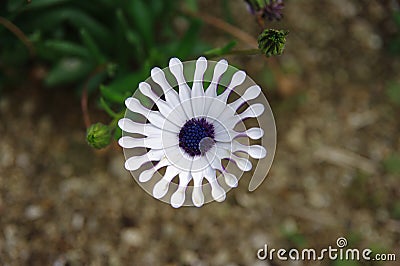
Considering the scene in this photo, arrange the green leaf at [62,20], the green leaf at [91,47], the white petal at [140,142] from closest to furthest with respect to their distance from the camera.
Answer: the white petal at [140,142]
the green leaf at [91,47]
the green leaf at [62,20]

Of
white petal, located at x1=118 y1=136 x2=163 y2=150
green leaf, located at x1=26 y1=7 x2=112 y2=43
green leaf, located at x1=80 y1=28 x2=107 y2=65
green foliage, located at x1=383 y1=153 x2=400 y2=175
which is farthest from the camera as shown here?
green foliage, located at x1=383 y1=153 x2=400 y2=175

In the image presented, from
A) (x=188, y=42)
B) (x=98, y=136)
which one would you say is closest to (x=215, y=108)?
(x=98, y=136)

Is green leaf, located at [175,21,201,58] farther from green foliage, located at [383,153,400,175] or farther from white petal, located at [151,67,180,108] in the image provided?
green foliage, located at [383,153,400,175]

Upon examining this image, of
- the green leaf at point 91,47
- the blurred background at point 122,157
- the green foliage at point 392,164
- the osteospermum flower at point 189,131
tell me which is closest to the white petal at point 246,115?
the osteospermum flower at point 189,131

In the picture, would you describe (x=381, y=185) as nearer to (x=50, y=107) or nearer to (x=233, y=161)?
(x=233, y=161)

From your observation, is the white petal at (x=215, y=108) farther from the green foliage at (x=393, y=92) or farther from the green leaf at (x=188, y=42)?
the green foliage at (x=393, y=92)

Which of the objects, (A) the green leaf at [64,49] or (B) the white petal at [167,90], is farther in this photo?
(A) the green leaf at [64,49]

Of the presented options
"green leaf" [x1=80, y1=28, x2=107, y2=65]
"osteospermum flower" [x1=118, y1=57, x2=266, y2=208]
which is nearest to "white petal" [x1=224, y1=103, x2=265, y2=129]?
"osteospermum flower" [x1=118, y1=57, x2=266, y2=208]
